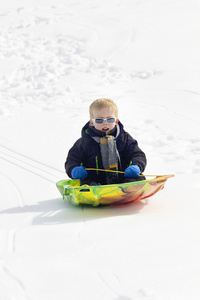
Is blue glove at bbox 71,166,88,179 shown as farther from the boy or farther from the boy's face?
the boy's face

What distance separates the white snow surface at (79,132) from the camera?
2512 mm

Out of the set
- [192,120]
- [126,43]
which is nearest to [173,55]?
[126,43]

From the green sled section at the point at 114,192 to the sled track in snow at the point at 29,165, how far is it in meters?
1.20

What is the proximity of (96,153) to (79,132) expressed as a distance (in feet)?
8.67

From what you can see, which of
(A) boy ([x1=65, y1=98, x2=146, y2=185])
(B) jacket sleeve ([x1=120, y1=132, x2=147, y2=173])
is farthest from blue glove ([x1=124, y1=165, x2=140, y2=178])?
(B) jacket sleeve ([x1=120, y1=132, x2=147, y2=173])

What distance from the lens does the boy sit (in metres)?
3.97

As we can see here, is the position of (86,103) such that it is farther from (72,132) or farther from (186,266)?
(186,266)

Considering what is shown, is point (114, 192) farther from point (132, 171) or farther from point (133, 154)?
point (133, 154)

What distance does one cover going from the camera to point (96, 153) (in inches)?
160

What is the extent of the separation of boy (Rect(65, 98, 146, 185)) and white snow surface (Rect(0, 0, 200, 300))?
0.29 meters

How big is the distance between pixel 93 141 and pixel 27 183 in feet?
3.60

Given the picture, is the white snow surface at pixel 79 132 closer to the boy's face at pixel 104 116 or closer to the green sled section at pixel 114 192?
the green sled section at pixel 114 192

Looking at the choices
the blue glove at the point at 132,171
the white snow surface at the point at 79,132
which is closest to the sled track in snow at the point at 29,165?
the white snow surface at the point at 79,132

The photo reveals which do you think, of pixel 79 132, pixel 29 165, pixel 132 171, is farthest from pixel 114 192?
pixel 79 132
